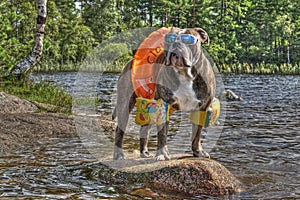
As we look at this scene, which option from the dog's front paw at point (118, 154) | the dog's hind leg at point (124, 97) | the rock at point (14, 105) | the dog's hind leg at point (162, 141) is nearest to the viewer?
the dog's hind leg at point (162, 141)

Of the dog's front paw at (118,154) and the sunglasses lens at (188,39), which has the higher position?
the sunglasses lens at (188,39)

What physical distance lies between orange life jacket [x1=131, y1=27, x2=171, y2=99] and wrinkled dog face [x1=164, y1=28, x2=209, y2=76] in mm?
591

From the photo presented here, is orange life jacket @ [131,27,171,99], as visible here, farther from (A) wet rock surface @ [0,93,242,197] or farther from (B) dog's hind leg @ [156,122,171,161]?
(A) wet rock surface @ [0,93,242,197]

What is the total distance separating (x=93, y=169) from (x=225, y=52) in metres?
50.8

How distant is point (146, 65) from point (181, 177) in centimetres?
151

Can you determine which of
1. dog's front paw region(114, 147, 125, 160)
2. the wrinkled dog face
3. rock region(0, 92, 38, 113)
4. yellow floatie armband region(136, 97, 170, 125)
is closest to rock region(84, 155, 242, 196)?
dog's front paw region(114, 147, 125, 160)

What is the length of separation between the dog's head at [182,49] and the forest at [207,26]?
141 feet

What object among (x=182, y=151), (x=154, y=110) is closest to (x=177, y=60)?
(x=154, y=110)

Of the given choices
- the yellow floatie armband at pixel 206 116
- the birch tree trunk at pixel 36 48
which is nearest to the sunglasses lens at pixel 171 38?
the yellow floatie armband at pixel 206 116

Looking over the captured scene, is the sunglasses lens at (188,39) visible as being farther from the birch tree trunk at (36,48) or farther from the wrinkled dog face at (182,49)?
the birch tree trunk at (36,48)

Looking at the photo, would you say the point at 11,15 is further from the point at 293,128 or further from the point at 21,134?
the point at 293,128

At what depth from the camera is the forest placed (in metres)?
52.4

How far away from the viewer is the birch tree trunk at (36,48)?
14344 millimetres

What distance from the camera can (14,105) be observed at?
10844mm
